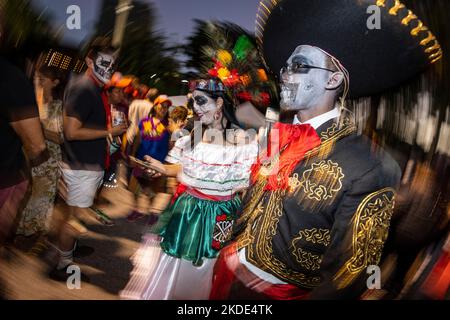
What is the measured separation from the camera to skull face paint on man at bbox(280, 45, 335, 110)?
1.21 m

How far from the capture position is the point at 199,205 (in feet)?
5.97

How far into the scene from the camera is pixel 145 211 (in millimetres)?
3430

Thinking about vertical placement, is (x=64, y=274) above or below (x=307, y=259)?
below

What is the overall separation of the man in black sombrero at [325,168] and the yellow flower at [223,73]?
0.59 meters

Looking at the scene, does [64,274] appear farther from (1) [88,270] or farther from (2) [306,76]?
(2) [306,76]

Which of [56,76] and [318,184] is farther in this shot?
[56,76]

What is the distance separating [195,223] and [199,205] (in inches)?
3.9

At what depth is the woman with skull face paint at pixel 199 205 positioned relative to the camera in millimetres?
1751

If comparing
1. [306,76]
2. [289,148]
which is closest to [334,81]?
[306,76]

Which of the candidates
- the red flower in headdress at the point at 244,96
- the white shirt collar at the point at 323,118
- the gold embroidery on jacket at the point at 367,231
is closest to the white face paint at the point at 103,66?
the red flower in headdress at the point at 244,96

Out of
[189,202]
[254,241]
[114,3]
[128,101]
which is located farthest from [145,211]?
[254,241]

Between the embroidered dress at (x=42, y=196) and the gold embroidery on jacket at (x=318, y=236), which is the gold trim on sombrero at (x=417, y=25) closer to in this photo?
the gold embroidery on jacket at (x=318, y=236)

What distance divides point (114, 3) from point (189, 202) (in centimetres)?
144

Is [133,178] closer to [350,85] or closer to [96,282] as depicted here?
[96,282]
